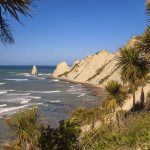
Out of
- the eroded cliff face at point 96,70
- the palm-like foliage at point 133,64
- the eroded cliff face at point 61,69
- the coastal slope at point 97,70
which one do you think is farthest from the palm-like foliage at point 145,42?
the eroded cliff face at point 61,69

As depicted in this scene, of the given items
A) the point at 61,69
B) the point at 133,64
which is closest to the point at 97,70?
the point at 61,69

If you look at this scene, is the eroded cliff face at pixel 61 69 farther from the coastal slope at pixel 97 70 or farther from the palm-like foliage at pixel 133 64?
the palm-like foliage at pixel 133 64

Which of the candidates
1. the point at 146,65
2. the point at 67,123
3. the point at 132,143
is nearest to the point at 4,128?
the point at 146,65

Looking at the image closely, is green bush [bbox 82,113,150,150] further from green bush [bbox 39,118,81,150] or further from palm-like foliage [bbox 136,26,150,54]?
palm-like foliage [bbox 136,26,150,54]

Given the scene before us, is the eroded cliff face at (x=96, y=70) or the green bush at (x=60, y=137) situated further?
the eroded cliff face at (x=96, y=70)

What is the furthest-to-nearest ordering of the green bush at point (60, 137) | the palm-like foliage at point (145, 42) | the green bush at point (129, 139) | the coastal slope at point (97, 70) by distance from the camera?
the coastal slope at point (97, 70)
the palm-like foliage at point (145, 42)
the green bush at point (60, 137)
the green bush at point (129, 139)

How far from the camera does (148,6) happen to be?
2288 centimetres

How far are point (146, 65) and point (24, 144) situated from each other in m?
19.6

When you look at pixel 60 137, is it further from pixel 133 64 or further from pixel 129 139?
pixel 133 64

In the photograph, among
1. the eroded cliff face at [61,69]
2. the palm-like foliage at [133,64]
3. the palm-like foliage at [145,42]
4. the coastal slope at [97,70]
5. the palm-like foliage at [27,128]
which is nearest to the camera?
the palm-like foliage at [27,128]

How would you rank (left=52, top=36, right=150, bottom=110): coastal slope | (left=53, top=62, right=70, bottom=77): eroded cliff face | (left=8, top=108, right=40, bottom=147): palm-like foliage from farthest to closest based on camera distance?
(left=53, top=62, right=70, bottom=77): eroded cliff face → (left=52, top=36, right=150, bottom=110): coastal slope → (left=8, top=108, right=40, bottom=147): palm-like foliage

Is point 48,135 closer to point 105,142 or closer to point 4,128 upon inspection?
point 105,142

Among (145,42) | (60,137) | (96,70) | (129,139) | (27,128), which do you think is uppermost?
(145,42)

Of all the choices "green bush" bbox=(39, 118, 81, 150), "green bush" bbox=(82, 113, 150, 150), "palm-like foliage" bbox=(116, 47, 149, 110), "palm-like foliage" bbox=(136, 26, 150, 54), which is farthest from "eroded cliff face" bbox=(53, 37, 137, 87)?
"green bush" bbox=(82, 113, 150, 150)
